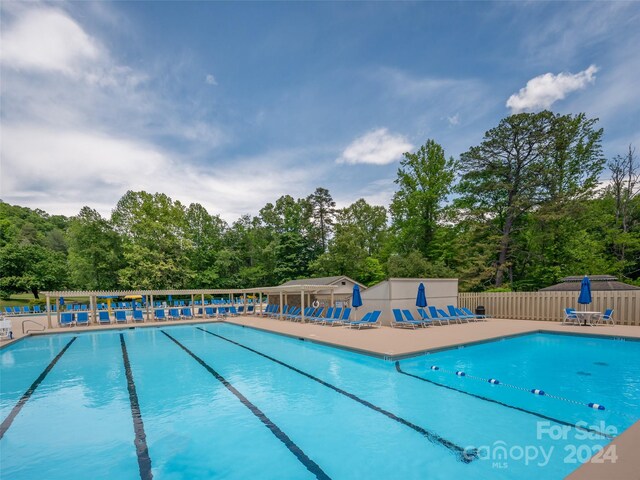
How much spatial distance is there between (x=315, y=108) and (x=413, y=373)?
1486cm

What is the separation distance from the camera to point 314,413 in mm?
5797

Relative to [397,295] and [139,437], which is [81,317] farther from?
[397,295]

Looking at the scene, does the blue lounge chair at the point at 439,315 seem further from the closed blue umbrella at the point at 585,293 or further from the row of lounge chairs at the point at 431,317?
the closed blue umbrella at the point at 585,293

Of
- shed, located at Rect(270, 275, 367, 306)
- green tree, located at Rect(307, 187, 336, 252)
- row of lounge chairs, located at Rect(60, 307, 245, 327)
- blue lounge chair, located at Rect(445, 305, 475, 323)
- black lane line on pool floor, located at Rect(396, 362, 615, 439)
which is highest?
green tree, located at Rect(307, 187, 336, 252)

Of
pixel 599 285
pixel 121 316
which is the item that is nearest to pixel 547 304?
pixel 599 285

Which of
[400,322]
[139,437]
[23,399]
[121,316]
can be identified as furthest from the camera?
[121,316]

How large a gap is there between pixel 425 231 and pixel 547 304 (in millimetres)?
14792

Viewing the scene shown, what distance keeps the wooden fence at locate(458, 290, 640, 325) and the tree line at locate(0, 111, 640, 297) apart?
492cm

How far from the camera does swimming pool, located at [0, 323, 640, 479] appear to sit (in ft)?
13.6

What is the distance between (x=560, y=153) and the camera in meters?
24.2

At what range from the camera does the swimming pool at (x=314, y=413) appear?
4.14 metres

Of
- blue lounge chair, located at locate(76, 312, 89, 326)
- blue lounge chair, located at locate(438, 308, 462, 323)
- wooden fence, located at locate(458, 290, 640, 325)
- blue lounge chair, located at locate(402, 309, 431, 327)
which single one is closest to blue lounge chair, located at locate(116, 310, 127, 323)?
blue lounge chair, located at locate(76, 312, 89, 326)

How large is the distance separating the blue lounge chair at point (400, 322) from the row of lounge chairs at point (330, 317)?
750mm

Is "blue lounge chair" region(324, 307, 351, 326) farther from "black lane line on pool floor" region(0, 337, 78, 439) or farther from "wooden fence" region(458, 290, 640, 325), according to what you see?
"black lane line on pool floor" region(0, 337, 78, 439)
